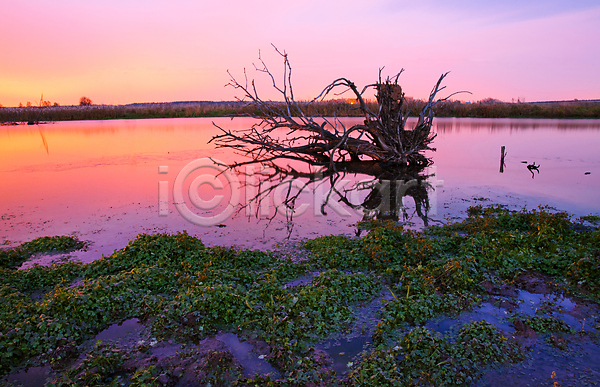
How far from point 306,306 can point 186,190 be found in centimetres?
741

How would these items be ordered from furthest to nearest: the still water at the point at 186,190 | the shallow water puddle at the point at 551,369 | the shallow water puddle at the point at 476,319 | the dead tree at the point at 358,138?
1. the dead tree at the point at 358,138
2. the still water at the point at 186,190
3. the shallow water puddle at the point at 476,319
4. the shallow water puddle at the point at 551,369

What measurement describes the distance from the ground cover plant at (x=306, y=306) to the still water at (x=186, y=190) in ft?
3.79

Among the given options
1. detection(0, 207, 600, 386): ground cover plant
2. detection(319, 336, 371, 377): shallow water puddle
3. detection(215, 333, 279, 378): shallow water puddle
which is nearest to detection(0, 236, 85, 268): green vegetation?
detection(0, 207, 600, 386): ground cover plant

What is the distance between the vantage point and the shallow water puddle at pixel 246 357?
3688 millimetres

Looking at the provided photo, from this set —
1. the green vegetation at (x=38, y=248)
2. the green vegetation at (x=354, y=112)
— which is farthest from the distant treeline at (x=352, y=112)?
the green vegetation at (x=38, y=248)

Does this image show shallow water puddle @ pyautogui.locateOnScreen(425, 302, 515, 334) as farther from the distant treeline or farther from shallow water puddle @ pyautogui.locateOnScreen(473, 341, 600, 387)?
the distant treeline

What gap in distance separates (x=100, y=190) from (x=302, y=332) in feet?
31.2

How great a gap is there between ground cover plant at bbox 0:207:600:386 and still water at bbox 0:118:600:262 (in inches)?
45.5

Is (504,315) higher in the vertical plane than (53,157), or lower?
lower

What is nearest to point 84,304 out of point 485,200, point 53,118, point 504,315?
point 504,315

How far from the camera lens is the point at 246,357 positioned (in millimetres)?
3900

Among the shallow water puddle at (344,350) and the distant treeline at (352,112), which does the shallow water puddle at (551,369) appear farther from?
the distant treeline at (352,112)

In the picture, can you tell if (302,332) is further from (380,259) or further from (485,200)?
(485,200)

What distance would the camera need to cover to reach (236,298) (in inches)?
185
